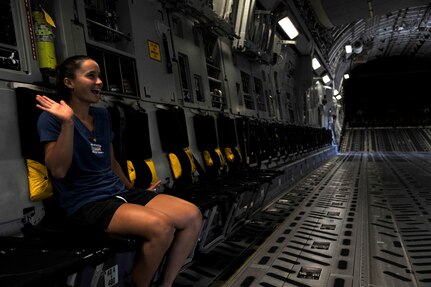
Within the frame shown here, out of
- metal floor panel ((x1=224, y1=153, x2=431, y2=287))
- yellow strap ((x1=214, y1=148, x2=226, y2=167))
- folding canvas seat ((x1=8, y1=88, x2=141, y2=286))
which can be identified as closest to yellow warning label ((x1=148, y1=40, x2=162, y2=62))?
yellow strap ((x1=214, y1=148, x2=226, y2=167))

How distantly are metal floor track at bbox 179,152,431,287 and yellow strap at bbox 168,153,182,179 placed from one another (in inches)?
32.8

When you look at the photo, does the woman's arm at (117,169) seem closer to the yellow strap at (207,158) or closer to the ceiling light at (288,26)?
the yellow strap at (207,158)

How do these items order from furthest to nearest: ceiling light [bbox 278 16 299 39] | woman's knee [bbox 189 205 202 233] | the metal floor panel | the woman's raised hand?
ceiling light [bbox 278 16 299 39]
the metal floor panel
woman's knee [bbox 189 205 202 233]
the woman's raised hand

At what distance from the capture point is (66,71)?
215cm

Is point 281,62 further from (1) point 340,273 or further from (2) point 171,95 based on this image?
(1) point 340,273

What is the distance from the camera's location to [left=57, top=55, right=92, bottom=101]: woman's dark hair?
2.14m

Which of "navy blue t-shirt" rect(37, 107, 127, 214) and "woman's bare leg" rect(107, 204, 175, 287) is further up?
"navy blue t-shirt" rect(37, 107, 127, 214)

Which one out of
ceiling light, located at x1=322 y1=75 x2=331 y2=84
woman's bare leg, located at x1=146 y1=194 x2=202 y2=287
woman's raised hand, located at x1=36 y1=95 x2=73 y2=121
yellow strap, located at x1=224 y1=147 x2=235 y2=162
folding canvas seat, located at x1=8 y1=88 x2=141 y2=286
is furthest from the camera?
ceiling light, located at x1=322 y1=75 x2=331 y2=84

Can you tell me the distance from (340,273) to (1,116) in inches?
104

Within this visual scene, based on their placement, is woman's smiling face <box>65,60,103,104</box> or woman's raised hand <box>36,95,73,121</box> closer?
woman's raised hand <box>36,95,73,121</box>

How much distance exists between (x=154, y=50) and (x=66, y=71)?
181 centimetres

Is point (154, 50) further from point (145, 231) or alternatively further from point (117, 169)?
point (145, 231)

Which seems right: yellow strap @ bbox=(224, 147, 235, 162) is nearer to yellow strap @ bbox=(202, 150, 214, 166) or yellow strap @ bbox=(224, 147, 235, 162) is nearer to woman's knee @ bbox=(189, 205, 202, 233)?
yellow strap @ bbox=(202, 150, 214, 166)

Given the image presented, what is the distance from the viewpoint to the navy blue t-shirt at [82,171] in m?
1.93
